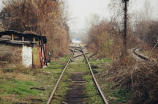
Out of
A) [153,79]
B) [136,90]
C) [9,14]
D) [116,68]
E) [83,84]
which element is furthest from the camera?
[9,14]

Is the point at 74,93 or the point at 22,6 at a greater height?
the point at 22,6

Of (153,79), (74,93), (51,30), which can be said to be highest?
(51,30)

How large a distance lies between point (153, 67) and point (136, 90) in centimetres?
102

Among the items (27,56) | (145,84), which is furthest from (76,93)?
(27,56)

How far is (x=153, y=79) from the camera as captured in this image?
7070 mm

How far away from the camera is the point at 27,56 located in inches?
574

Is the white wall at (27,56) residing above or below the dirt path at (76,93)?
above

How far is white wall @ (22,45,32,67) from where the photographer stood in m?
14.2

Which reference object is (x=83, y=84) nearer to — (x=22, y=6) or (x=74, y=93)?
(x=74, y=93)

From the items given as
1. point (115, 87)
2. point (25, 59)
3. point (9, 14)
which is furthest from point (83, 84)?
point (9, 14)

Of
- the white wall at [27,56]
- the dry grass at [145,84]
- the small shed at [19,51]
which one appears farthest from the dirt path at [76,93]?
the small shed at [19,51]

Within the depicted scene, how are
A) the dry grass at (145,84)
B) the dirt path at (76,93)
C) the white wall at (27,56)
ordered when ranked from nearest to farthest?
the dry grass at (145,84) < the dirt path at (76,93) < the white wall at (27,56)

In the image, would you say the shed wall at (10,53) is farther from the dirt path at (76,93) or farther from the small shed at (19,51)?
the dirt path at (76,93)

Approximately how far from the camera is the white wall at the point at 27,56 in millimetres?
14214
